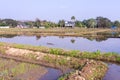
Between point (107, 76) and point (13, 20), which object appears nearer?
point (107, 76)

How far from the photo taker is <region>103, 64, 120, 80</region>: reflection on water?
35.6 ft

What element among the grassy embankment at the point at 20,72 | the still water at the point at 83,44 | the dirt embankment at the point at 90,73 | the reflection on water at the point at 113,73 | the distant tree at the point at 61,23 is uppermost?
the distant tree at the point at 61,23

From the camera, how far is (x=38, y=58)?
15.4 meters

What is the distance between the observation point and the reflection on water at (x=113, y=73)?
427 inches

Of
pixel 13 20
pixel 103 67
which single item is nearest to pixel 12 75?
pixel 103 67

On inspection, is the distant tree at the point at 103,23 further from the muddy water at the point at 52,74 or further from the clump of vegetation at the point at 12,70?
the muddy water at the point at 52,74

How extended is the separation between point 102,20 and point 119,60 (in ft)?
227

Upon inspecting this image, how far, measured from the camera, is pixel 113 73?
1184cm

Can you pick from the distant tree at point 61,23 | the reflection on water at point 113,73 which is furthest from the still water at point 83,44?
the distant tree at point 61,23

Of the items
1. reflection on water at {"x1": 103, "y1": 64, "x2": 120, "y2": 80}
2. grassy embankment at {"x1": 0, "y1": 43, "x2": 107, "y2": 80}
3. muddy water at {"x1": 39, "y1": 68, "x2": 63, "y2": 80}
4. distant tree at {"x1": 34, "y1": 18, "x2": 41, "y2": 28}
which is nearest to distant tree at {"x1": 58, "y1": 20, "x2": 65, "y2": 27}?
distant tree at {"x1": 34, "y1": 18, "x2": 41, "y2": 28}

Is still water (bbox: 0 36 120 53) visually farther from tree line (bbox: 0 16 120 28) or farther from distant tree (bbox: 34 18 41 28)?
distant tree (bbox: 34 18 41 28)

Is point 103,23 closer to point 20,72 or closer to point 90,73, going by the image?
point 20,72

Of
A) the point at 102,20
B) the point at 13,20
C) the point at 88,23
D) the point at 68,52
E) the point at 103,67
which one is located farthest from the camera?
the point at 13,20

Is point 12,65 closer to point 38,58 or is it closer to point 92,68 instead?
point 38,58
